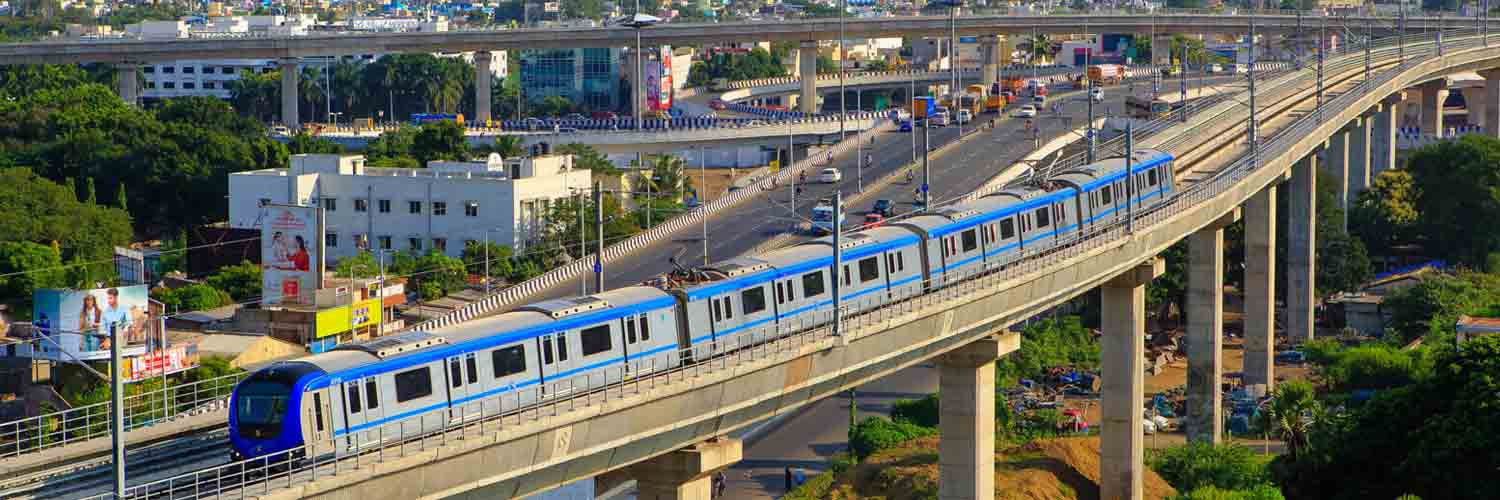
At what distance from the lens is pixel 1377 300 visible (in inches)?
3915

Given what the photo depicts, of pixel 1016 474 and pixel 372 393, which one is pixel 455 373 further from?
pixel 1016 474

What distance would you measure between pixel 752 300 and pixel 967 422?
9934 mm

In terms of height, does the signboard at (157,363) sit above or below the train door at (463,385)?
below

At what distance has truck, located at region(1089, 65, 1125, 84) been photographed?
159 meters

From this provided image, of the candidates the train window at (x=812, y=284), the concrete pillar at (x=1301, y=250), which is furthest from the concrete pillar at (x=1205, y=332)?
the train window at (x=812, y=284)

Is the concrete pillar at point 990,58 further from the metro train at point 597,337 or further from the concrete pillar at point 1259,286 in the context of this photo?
the metro train at point 597,337

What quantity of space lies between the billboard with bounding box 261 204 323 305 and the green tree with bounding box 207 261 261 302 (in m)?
6.86

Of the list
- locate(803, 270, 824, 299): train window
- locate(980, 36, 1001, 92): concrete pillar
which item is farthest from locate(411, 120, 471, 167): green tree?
locate(980, 36, 1001, 92): concrete pillar

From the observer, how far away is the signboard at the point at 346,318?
63.9 meters

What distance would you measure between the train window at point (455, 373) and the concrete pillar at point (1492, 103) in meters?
123

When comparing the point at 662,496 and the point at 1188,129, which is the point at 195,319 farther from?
the point at 1188,129

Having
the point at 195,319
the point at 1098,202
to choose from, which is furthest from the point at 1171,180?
the point at 195,319

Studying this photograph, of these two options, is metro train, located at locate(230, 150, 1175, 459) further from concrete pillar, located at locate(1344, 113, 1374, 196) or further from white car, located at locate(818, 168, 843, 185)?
concrete pillar, located at locate(1344, 113, 1374, 196)

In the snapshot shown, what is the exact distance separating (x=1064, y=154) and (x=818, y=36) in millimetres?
61872
